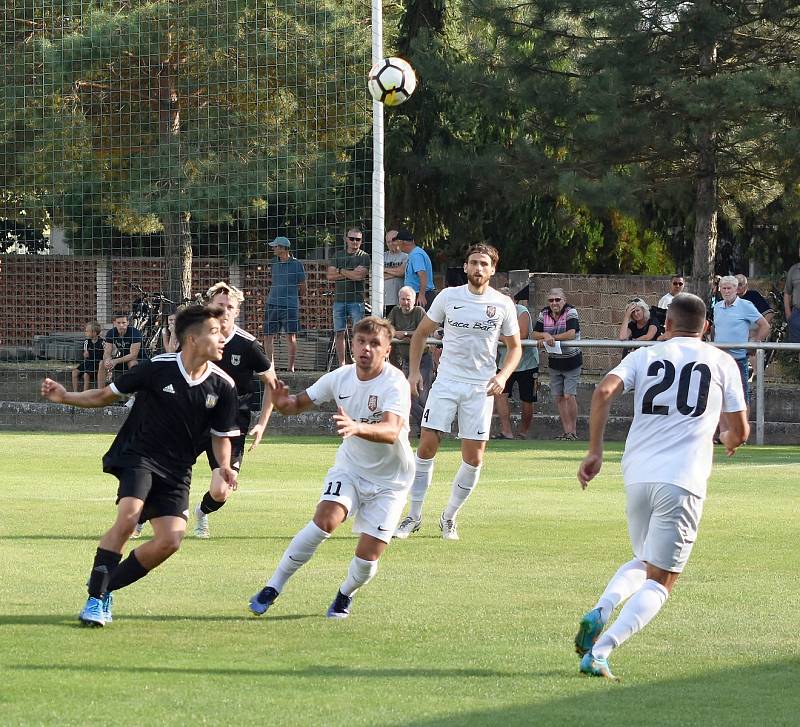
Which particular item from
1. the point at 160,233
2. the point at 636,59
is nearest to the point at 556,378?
the point at 636,59

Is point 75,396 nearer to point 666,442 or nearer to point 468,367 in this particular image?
point 666,442

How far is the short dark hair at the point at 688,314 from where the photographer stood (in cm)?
683

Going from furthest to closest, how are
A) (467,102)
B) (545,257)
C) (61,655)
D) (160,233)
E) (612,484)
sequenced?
(545,257), (160,233), (467,102), (612,484), (61,655)

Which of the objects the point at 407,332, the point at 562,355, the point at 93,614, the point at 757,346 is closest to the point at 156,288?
the point at 407,332

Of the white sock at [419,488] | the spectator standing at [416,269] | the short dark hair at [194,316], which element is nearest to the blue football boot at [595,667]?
the short dark hair at [194,316]

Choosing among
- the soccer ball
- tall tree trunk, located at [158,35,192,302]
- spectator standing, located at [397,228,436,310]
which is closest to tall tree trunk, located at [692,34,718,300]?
spectator standing, located at [397,228,436,310]

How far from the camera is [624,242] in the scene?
33125 mm

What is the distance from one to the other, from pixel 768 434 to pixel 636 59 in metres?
6.98

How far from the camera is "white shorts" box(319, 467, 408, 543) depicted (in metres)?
7.97

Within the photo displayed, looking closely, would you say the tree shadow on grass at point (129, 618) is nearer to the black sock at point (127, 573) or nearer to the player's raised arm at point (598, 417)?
the black sock at point (127, 573)

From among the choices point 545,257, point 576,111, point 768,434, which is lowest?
point 768,434

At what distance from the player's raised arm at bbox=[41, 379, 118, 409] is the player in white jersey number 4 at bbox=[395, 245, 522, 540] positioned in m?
3.93

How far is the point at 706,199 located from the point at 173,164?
9049 mm

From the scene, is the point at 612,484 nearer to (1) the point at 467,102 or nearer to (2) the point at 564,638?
(2) the point at 564,638
